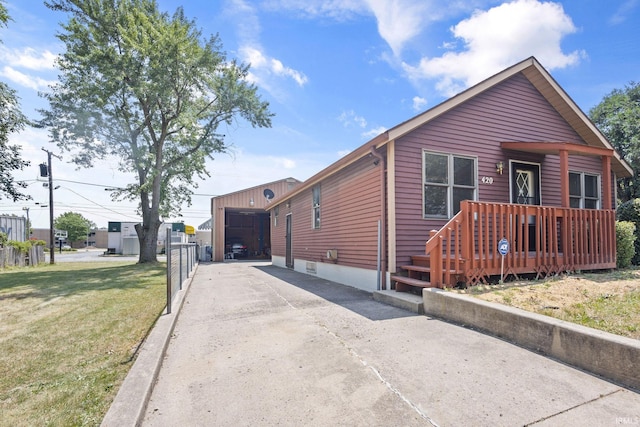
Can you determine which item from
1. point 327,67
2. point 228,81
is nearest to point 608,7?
point 327,67

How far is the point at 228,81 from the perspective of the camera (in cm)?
1670

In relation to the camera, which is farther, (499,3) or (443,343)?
(499,3)

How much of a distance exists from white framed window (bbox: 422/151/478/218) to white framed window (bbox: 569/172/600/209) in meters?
3.34

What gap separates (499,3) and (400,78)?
3.92 metres

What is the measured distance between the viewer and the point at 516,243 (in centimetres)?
585

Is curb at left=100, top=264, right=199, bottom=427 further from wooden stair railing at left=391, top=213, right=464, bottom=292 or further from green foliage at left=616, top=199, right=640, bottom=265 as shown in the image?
green foliage at left=616, top=199, right=640, bottom=265

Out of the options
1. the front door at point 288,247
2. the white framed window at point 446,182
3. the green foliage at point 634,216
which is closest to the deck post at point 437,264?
the white framed window at point 446,182

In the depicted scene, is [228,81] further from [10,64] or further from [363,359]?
[363,359]

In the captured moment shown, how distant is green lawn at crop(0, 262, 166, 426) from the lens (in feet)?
7.63

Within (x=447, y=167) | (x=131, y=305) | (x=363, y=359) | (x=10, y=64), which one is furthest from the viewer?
(x=10, y=64)

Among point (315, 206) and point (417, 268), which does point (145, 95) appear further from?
point (417, 268)

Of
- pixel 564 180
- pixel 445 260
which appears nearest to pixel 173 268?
pixel 445 260

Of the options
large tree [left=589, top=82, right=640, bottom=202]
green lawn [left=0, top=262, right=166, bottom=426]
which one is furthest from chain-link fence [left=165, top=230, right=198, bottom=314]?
large tree [left=589, top=82, right=640, bottom=202]

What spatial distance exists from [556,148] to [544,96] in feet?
7.70
